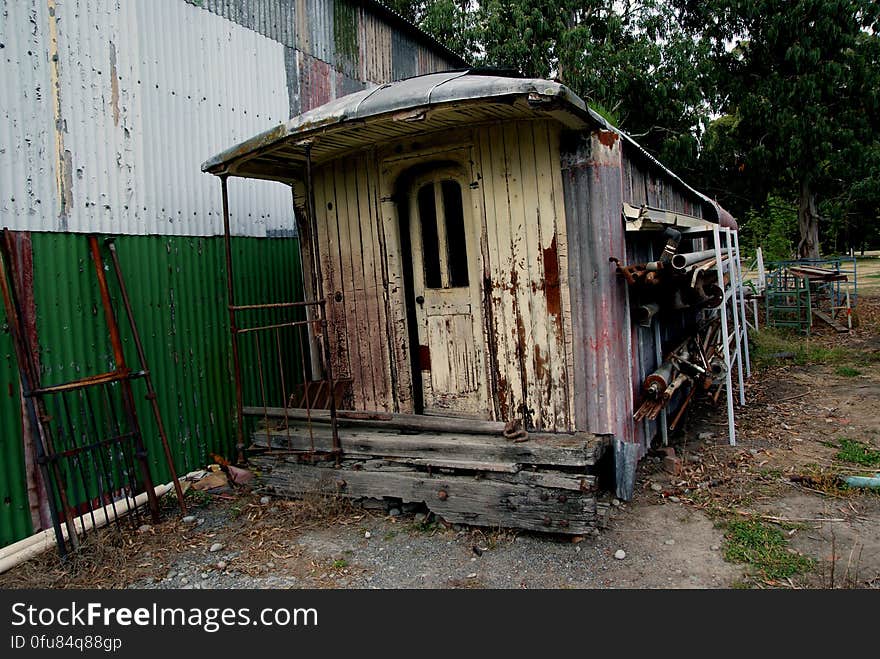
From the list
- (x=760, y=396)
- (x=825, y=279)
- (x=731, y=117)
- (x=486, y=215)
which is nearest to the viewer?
(x=486, y=215)

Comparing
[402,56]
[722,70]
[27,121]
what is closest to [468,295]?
[27,121]

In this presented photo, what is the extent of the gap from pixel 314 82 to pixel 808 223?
17.6 meters

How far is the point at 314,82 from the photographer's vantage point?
8133 millimetres

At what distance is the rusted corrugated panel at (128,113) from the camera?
4766 mm

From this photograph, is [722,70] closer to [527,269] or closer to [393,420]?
[527,269]

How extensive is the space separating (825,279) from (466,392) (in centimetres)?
1265

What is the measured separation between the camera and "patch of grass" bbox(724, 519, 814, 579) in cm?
398

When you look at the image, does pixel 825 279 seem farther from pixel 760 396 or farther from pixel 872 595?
pixel 872 595

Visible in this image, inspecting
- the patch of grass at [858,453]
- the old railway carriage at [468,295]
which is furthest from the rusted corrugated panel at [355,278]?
the patch of grass at [858,453]

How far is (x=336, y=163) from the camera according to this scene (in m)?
6.28

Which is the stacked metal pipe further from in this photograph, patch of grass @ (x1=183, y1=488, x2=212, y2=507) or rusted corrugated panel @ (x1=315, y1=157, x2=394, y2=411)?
patch of grass @ (x1=183, y1=488, x2=212, y2=507)

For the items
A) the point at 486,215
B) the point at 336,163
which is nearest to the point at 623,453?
the point at 486,215

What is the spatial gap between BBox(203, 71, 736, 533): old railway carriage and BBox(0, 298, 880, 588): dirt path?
28cm

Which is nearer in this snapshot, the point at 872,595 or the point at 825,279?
the point at 872,595
